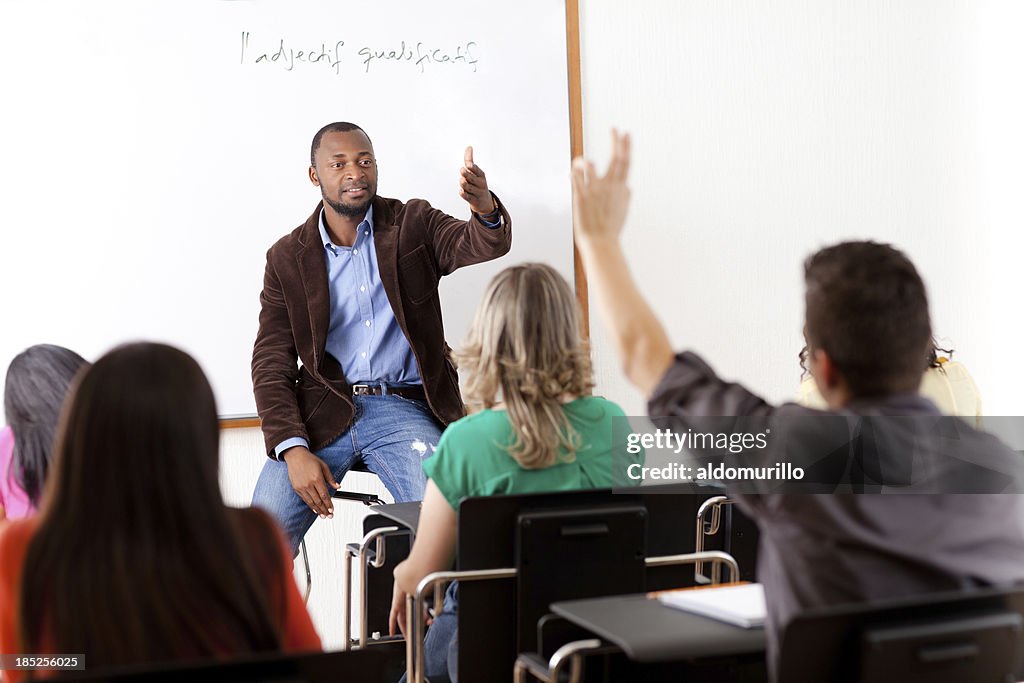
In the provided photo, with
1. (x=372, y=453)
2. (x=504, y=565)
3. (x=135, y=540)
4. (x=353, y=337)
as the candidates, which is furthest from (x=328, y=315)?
(x=135, y=540)

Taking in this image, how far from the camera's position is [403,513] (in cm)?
240

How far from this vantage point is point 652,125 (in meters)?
4.17

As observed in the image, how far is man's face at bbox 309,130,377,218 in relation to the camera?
342cm

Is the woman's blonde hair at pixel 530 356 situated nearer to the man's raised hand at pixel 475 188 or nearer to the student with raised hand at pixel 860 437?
the student with raised hand at pixel 860 437

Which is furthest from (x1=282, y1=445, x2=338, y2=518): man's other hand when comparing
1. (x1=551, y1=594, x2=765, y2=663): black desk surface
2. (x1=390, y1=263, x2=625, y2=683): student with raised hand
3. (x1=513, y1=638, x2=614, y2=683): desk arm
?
(x1=551, y1=594, x2=765, y2=663): black desk surface

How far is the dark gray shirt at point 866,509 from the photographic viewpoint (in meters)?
1.32

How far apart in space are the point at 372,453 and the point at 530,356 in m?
1.23

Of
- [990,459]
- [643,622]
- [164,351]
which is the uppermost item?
[164,351]

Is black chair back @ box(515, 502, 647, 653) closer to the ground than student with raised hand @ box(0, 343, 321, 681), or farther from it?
closer to the ground

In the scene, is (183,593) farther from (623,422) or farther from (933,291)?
(933,291)

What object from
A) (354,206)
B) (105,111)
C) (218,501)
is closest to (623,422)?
(218,501)

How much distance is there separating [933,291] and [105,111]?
334cm

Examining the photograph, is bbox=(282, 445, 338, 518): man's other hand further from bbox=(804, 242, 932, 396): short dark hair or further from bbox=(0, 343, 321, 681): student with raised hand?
bbox=(804, 242, 932, 396): short dark hair

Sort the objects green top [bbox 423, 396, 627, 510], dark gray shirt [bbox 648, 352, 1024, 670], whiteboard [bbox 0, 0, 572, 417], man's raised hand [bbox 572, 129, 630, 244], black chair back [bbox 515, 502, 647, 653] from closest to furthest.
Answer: dark gray shirt [bbox 648, 352, 1024, 670] < man's raised hand [bbox 572, 129, 630, 244] < black chair back [bbox 515, 502, 647, 653] < green top [bbox 423, 396, 627, 510] < whiteboard [bbox 0, 0, 572, 417]
